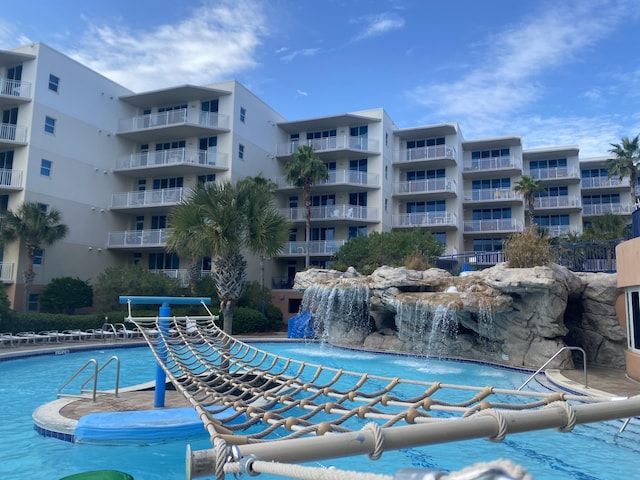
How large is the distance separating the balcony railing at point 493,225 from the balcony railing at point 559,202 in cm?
438

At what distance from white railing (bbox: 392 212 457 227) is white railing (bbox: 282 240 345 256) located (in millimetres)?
5076

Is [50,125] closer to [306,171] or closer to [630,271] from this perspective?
[306,171]

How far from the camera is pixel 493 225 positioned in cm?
3675

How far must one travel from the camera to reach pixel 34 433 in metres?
7.78

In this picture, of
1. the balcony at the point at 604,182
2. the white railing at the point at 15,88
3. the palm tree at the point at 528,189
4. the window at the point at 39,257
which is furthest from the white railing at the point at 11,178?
the balcony at the point at 604,182

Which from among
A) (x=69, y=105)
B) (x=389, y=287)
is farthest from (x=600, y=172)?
(x=69, y=105)

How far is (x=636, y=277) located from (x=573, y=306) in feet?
18.4

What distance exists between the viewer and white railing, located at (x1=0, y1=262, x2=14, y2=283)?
25500 millimetres

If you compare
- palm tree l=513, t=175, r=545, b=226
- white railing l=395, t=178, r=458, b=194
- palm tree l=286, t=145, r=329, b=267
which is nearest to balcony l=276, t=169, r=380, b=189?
palm tree l=286, t=145, r=329, b=267

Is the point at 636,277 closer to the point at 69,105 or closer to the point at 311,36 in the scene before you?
the point at 311,36

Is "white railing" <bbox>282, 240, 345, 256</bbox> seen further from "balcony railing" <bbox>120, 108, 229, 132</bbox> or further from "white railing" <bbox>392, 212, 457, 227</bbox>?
"balcony railing" <bbox>120, 108, 229, 132</bbox>

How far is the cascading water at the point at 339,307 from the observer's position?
64.5 ft

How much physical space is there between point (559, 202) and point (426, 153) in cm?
1215

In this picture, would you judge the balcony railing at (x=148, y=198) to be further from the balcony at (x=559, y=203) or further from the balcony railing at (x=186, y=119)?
the balcony at (x=559, y=203)
